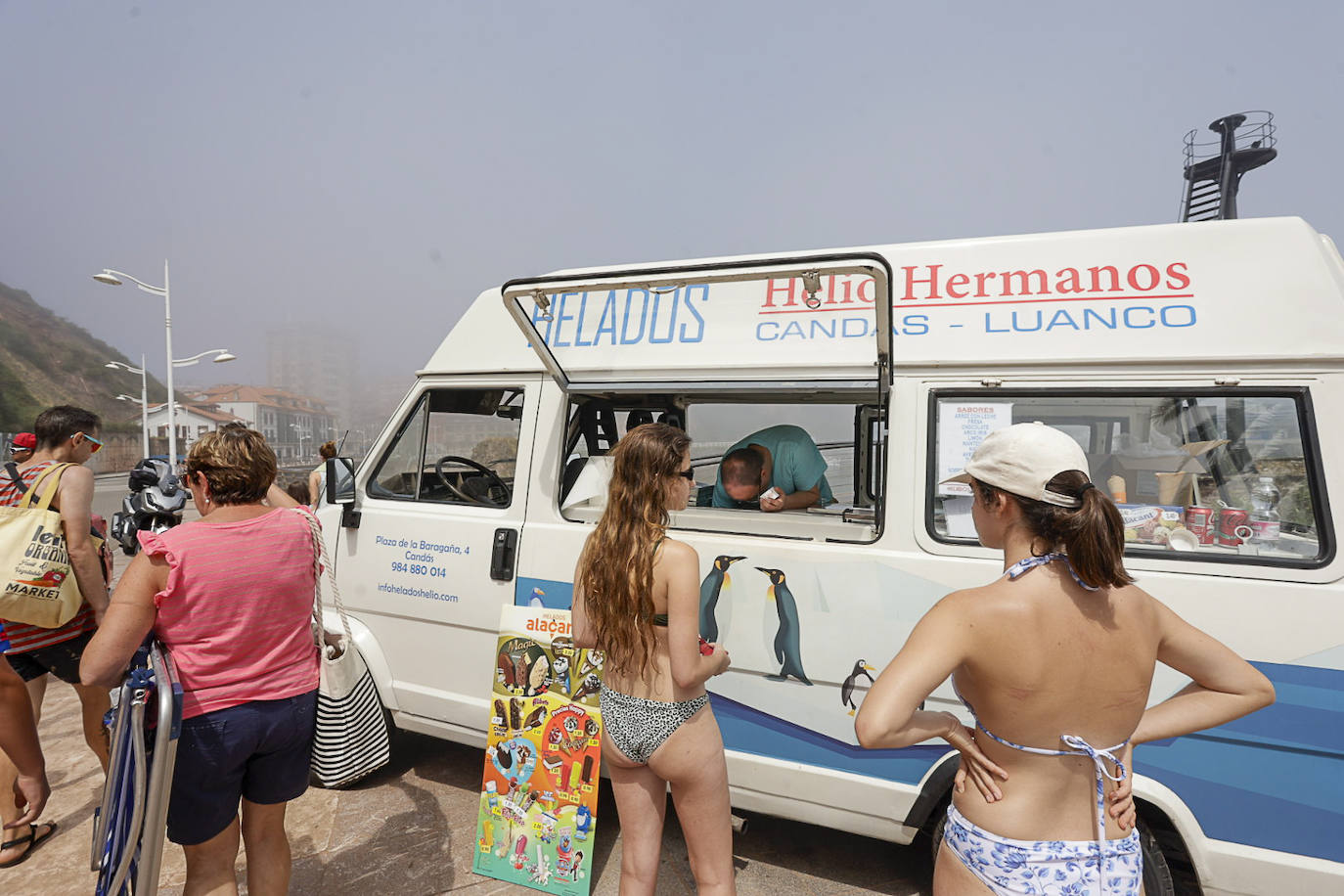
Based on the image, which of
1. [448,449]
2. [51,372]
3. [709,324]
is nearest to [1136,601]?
[709,324]

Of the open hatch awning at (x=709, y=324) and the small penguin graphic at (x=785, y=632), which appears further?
the small penguin graphic at (x=785, y=632)

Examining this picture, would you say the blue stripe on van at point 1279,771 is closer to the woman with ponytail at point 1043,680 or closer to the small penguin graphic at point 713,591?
the woman with ponytail at point 1043,680

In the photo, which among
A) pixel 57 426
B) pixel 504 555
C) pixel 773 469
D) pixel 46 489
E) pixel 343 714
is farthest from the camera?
pixel 773 469

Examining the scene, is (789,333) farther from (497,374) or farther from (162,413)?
(162,413)

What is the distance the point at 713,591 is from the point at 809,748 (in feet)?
2.36

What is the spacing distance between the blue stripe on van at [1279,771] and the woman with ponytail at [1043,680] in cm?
100

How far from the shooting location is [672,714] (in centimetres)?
205

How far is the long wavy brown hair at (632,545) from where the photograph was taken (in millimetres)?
2037

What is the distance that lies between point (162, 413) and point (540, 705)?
2940 inches

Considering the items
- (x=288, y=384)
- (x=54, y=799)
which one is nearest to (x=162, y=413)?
(x=288, y=384)

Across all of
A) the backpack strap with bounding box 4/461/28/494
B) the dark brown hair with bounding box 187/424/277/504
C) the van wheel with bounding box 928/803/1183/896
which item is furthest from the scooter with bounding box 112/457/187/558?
the van wheel with bounding box 928/803/1183/896

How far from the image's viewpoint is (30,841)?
3125 millimetres

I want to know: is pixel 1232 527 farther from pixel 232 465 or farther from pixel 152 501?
pixel 152 501

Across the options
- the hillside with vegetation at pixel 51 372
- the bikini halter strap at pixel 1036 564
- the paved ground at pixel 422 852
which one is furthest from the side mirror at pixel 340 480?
the hillside with vegetation at pixel 51 372
